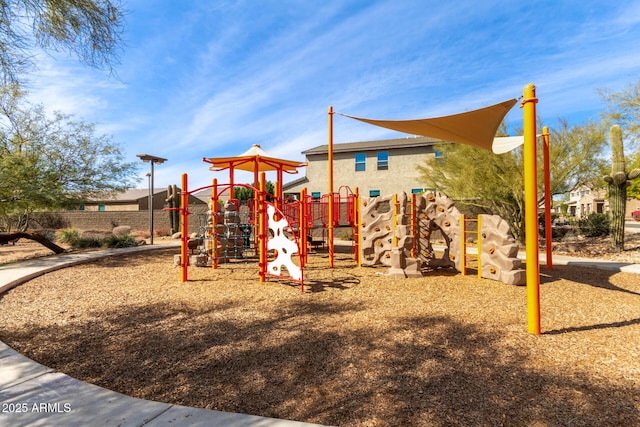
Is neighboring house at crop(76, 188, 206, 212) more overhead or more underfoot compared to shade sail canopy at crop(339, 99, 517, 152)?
more overhead

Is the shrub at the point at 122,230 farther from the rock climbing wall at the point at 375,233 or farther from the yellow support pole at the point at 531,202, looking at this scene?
the yellow support pole at the point at 531,202

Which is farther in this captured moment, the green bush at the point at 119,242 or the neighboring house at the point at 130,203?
the neighboring house at the point at 130,203

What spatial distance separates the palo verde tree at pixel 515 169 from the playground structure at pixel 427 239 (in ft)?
17.3

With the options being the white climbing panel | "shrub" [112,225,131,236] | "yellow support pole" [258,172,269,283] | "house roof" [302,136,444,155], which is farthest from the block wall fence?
the white climbing panel

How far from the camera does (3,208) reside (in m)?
10.9

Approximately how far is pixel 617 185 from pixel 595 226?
3958 mm

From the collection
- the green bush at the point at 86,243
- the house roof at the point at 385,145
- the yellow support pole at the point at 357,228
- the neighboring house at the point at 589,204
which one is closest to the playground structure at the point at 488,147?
the yellow support pole at the point at 357,228

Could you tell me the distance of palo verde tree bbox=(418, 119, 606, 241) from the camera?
488 inches

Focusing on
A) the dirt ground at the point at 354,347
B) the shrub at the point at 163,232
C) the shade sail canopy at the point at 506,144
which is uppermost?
the shade sail canopy at the point at 506,144

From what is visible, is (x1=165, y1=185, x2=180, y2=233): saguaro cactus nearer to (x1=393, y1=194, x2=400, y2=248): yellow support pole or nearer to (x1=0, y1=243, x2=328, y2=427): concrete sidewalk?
(x1=393, y1=194, x2=400, y2=248): yellow support pole

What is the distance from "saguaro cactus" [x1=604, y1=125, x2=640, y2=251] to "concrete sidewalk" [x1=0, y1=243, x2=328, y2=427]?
1383 centimetres

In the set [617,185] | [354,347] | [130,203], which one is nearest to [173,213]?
[354,347]

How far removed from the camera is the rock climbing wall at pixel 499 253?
6.93 meters

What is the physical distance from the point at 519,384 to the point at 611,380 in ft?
2.73
